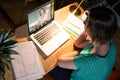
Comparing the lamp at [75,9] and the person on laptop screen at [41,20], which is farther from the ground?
the person on laptop screen at [41,20]

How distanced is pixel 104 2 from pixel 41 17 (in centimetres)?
175

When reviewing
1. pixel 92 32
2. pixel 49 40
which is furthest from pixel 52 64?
pixel 92 32

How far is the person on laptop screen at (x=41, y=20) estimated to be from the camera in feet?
6.74

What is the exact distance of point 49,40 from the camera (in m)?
2.13

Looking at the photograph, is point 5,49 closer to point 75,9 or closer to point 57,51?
point 57,51

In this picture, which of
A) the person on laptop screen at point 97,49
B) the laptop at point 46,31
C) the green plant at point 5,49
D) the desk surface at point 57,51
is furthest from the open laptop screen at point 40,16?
the person on laptop screen at point 97,49

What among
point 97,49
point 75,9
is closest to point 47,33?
point 75,9

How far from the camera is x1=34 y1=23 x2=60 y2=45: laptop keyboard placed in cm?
211

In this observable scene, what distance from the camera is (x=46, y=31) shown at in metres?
2.18

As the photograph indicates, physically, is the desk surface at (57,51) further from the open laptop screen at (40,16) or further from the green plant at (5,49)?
the green plant at (5,49)

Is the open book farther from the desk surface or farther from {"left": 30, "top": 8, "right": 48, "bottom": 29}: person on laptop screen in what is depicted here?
{"left": 30, "top": 8, "right": 48, "bottom": 29}: person on laptop screen

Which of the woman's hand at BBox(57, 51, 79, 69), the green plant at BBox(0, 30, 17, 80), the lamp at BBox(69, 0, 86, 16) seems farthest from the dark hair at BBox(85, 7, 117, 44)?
the lamp at BBox(69, 0, 86, 16)

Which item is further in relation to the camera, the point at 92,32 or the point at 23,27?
the point at 23,27

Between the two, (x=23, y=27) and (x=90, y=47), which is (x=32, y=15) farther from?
(x=90, y=47)
